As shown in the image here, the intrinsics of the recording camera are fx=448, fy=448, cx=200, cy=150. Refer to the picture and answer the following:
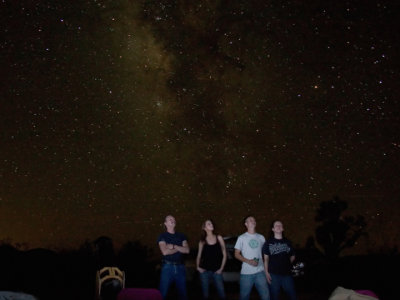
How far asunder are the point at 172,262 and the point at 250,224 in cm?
133

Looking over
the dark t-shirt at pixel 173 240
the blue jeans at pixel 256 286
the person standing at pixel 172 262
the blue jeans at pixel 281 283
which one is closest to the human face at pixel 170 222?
the person standing at pixel 172 262

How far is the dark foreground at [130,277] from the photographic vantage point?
411cm

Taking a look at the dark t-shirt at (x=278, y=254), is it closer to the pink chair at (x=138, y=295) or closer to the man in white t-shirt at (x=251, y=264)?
the man in white t-shirt at (x=251, y=264)

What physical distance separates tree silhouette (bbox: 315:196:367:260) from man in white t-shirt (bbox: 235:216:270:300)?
14.7m

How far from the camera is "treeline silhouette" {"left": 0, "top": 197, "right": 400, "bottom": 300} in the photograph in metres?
4.16

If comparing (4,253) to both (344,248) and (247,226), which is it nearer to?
(247,226)

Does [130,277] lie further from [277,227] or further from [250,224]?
[277,227]

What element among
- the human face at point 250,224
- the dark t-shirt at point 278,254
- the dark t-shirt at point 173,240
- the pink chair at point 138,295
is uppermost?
Answer: the human face at point 250,224

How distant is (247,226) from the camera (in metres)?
6.99

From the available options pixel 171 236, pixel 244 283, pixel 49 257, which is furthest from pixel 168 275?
pixel 49 257

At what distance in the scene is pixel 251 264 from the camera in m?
6.66

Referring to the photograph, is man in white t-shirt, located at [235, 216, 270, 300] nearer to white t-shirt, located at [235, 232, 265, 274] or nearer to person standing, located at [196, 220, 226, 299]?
white t-shirt, located at [235, 232, 265, 274]

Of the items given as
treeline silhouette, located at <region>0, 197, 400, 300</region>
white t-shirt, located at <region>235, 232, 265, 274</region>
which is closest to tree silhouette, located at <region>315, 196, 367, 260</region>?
treeline silhouette, located at <region>0, 197, 400, 300</region>

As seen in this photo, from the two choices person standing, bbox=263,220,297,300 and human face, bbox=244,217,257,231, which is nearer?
person standing, bbox=263,220,297,300
